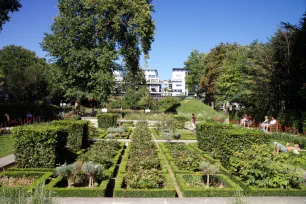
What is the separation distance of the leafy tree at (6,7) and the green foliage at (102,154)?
56.7ft

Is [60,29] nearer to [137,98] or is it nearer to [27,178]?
[27,178]

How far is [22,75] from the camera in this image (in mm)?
43594

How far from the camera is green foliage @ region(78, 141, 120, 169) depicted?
9.64 metres

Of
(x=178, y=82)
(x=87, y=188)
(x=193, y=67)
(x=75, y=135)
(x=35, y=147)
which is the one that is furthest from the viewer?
(x=178, y=82)

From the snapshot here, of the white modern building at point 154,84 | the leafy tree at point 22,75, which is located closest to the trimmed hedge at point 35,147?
the leafy tree at point 22,75

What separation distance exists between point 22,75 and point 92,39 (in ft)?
64.1

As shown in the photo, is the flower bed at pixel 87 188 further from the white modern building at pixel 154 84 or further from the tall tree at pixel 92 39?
the white modern building at pixel 154 84

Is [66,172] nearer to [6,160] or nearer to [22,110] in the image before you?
[6,160]

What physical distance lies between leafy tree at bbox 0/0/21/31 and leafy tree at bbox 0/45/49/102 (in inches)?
543

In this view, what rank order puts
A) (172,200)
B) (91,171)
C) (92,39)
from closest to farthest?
(172,200)
(91,171)
(92,39)

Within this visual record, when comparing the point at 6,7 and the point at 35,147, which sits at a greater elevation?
the point at 6,7

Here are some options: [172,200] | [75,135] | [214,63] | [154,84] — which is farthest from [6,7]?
[154,84]

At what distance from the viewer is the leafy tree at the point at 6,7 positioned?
23008 millimetres

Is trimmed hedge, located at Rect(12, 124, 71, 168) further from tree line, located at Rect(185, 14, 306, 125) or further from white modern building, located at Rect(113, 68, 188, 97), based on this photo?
A: white modern building, located at Rect(113, 68, 188, 97)
